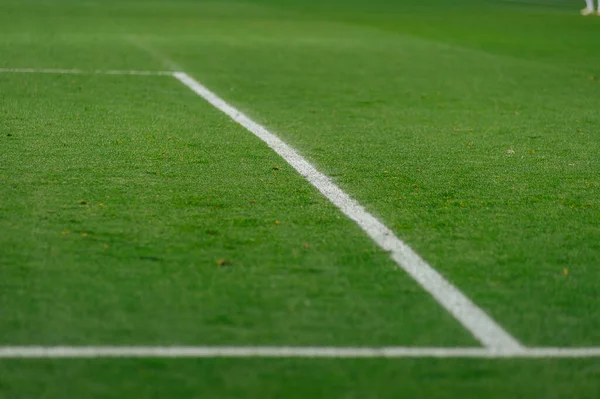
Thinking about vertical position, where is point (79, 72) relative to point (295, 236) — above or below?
below

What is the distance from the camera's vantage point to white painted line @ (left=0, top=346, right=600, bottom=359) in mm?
3244

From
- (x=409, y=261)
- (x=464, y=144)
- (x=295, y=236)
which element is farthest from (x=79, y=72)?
(x=409, y=261)

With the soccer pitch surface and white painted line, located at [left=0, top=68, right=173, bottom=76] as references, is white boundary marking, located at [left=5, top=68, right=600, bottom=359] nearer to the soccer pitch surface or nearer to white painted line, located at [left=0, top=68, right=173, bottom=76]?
the soccer pitch surface

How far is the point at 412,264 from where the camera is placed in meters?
4.29

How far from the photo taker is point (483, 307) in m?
→ 3.81

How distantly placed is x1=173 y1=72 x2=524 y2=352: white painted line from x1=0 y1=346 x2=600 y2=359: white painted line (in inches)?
3.6

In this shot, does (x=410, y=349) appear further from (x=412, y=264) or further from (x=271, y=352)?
(x=412, y=264)

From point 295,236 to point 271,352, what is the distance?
55.3 inches
